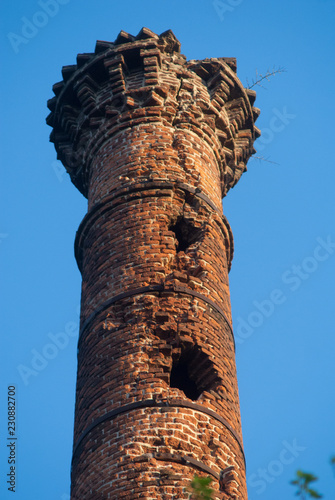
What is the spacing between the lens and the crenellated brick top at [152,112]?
13.3 meters

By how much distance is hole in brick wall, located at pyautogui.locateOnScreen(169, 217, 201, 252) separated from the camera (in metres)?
12.3

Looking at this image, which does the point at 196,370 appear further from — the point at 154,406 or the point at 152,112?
the point at 152,112

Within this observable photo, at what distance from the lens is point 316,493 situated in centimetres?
478

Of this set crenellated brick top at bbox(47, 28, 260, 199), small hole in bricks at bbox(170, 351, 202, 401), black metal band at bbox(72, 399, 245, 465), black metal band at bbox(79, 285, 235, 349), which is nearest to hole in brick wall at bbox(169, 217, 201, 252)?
crenellated brick top at bbox(47, 28, 260, 199)

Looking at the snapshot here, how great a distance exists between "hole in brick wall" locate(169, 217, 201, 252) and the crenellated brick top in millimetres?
749

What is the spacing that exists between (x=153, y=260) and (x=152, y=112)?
10.6 ft

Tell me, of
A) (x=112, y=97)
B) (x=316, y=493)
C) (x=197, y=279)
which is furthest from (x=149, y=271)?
(x=316, y=493)

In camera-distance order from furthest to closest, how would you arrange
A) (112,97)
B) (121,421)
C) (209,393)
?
(112,97), (209,393), (121,421)

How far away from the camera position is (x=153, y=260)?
11289mm

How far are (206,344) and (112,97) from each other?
5.26 m

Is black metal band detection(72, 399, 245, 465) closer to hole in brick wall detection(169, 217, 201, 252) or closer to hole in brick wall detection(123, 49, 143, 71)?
hole in brick wall detection(169, 217, 201, 252)

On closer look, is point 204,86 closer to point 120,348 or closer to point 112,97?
point 112,97

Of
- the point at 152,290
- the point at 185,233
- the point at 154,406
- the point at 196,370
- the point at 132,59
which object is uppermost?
the point at 132,59

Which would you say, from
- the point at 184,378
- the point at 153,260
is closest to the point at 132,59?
the point at 153,260
